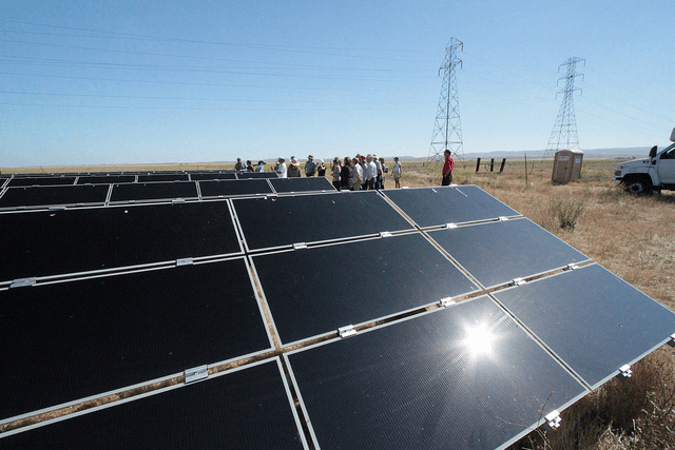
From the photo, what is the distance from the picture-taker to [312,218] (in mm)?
3342

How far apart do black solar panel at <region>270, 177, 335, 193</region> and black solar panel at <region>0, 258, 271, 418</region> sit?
7.73 metres

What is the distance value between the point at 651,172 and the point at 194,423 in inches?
884

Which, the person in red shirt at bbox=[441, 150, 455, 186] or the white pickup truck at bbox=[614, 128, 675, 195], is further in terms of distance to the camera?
the white pickup truck at bbox=[614, 128, 675, 195]

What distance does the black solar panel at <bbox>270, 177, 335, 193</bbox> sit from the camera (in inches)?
387

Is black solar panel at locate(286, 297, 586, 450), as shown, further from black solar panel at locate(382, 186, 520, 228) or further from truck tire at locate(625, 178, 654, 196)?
truck tire at locate(625, 178, 654, 196)

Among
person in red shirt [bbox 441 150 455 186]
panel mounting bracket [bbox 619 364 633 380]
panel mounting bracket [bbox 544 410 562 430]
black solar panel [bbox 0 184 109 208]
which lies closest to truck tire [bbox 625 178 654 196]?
person in red shirt [bbox 441 150 455 186]

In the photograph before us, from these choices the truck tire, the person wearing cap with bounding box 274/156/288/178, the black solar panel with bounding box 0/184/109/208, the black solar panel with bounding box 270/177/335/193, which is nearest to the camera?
the black solar panel with bounding box 0/184/109/208

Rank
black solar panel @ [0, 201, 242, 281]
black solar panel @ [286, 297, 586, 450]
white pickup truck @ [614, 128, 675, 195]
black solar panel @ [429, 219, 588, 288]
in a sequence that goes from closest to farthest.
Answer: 1. black solar panel @ [286, 297, 586, 450]
2. black solar panel @ [0, 201, 242, 281]
3. black solar panel @ [429, 219, 588, 288]
4. white pickup truck @ [614, 128, 675, 195]

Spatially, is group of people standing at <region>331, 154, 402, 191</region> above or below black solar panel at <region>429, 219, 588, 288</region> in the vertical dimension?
above

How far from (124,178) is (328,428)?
628 inches

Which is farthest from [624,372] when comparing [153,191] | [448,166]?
[448,166]

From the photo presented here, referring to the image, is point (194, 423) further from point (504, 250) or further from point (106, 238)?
point (504, 250)

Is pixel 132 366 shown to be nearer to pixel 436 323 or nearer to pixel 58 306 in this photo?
pixel 58 306

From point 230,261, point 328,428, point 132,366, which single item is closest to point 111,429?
point 132,366
